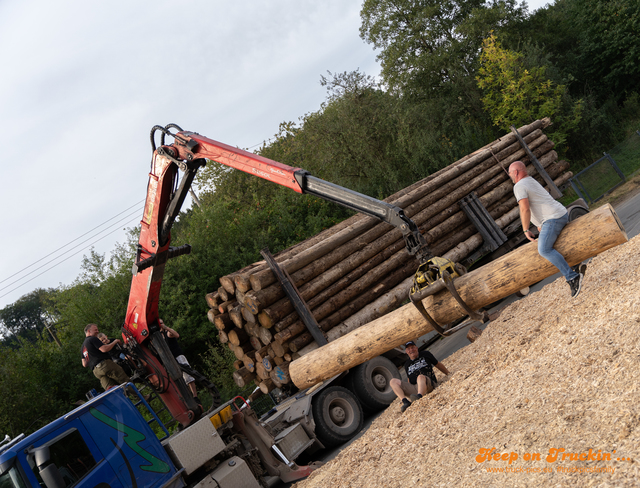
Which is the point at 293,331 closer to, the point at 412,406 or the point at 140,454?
the point at 412,406

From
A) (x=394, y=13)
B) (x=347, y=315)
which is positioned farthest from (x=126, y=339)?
(x=394, y=13)

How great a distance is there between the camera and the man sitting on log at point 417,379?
21.8ft

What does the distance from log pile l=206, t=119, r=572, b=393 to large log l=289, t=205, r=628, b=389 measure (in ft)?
8.41

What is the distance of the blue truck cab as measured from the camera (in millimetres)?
4703

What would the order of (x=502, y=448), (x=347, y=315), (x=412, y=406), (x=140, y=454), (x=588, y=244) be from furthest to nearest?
(x=347, y=315) → (x=412, y=406) → (x=140, y=454) → (x=588, y=244) → (x=502, y=448)

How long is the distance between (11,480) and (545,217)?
19.7 ft

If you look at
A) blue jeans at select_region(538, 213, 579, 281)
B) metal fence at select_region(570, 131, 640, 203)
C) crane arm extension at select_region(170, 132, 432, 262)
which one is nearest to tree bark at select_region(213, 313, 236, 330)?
crane arm extension at select_region(170, 132, 432, 262)

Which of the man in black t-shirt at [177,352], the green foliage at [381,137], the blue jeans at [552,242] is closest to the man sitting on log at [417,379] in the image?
the blue jeans at [552,242]

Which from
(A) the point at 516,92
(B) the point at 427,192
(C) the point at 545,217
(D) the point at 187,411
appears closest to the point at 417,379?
(C) the point at 545,217

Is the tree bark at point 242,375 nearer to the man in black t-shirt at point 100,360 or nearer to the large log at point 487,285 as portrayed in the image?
the man in black t-shirt at point 100,360

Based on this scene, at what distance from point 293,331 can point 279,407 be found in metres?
1.38

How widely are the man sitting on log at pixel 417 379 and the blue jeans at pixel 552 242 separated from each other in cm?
247

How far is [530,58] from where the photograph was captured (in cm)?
2425

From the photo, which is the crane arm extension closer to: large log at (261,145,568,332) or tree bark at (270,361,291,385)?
large log at (261,145,568,332)
